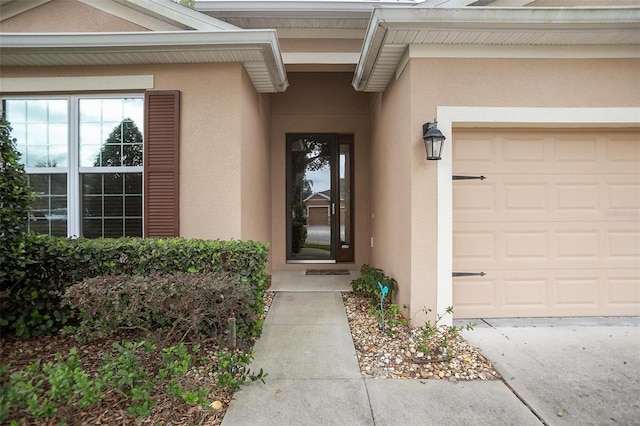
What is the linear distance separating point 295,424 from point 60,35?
468cm

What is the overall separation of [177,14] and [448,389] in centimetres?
486

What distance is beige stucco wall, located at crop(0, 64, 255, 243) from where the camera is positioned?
13.1 feet

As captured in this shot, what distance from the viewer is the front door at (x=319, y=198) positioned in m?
6.30

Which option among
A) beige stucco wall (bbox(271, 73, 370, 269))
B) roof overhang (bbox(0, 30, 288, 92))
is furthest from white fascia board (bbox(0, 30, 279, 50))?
beige stucco wall (bbox(271, 73, 370, 269))

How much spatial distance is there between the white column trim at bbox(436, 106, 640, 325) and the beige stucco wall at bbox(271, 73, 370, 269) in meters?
2.84

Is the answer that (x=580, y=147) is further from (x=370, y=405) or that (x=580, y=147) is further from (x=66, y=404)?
(x=66, y=404)

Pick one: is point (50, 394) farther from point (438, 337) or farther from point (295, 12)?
point (295, 12)

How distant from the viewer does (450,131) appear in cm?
340

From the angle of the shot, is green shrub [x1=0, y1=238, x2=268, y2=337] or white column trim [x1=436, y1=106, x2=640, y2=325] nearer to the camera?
green shrub [x1=0, y1=238, x2=268, y2=337]

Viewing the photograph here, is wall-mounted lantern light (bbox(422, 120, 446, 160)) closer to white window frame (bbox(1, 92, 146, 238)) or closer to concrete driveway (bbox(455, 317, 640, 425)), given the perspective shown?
concrete driveway (bbox(455, 317, 640, 425))

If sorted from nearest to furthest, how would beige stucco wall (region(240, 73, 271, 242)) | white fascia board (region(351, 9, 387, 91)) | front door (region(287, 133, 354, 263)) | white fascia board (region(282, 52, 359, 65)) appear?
white fascia board (region(351, 9, 387, 91)) → beige stucco wall (region(240, 73, 271, 242)) → white fascia board (region(282, 52, 359, 65)) → front door (region(287, 133, 354, 263))

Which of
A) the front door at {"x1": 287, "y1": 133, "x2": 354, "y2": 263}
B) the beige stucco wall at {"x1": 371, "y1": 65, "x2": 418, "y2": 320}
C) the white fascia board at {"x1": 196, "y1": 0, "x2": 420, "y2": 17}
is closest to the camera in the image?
A: the beige stucco wall at {"x1": 371, "y1": 65, "x2": 418, "y2": 320}

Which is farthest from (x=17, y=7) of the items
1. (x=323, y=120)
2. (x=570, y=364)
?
(x=570, y=364)

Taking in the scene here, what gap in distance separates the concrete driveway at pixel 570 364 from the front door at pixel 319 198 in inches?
124
